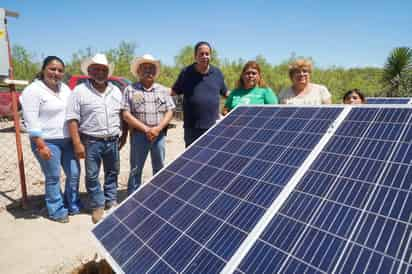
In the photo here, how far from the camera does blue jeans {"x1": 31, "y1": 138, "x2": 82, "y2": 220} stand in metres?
4.91

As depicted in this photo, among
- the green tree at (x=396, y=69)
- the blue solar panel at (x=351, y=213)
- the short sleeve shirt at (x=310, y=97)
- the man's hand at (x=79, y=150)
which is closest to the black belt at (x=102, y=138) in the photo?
the man's hand at (x=79, y=150)

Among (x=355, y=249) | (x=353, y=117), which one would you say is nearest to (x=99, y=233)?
(x=355, y=249)

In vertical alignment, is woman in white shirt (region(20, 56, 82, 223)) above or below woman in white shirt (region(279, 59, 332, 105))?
below

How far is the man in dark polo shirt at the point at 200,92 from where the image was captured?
A: 16.1 feet

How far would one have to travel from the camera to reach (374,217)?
1784mm

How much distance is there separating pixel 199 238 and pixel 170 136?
37.7 feet

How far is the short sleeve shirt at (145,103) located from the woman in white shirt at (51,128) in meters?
1.10

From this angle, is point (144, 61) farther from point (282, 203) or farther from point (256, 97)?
point (282, 203)

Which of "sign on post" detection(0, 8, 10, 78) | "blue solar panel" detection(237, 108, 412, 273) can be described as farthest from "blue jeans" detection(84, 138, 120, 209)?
"blue solar panel" detection(237, 108, 412, 273)

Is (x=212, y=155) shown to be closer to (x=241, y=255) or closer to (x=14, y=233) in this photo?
(x=241, y=255)

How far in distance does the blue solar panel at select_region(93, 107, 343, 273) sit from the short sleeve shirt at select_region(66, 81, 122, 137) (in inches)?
81.9

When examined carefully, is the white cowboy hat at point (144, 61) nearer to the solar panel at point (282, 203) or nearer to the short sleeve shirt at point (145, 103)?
the short sleeve shirt at point (145, 103)

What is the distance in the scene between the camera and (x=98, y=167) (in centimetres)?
515

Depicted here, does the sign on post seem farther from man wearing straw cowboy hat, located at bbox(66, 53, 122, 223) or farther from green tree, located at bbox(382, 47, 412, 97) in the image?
green tree, located at bbox(382, 47, 412, 97)
